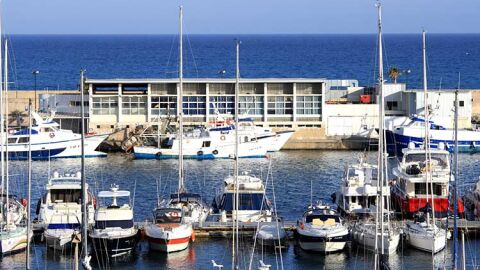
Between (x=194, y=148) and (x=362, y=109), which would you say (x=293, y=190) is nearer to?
(x=194, y=148)

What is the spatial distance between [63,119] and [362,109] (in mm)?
16135

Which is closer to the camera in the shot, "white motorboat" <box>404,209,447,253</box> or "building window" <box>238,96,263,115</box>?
"white motorboat" <box>404,209,447,253</box>

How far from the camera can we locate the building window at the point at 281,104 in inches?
2835

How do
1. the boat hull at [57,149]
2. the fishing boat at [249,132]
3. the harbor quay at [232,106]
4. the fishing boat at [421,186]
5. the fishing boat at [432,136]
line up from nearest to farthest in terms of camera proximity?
1. the fishing boat at [421,186]
2. the boat hull at [57,149]
3. the fishing boat at [432,136]
4. the fishing boat at [249,132]
5. the harbor quay at [232,106]

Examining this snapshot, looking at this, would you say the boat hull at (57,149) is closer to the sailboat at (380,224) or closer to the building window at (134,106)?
the building window at (134,106)

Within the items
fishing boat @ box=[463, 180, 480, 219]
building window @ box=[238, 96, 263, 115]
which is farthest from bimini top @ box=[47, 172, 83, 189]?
building window @ box=[238, 96, 263, 115]

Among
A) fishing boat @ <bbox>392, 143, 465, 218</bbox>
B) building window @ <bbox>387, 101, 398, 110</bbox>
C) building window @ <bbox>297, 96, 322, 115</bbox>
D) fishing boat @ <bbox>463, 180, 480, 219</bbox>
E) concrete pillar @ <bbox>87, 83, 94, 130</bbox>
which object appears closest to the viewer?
fishing boat @ <bbox>392, 143, 465, 218</bbox>

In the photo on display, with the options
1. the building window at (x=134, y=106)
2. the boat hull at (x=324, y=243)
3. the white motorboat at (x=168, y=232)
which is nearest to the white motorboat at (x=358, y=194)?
the boat hull at (x=324, y=243)

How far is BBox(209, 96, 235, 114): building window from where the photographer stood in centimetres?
7144

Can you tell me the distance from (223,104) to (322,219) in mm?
30419

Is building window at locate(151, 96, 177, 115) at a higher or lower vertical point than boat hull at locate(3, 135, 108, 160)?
higher

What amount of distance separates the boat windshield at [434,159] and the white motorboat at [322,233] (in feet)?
23.6

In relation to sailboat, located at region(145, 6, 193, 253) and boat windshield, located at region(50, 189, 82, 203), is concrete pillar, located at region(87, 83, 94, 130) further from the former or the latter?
sailboat, located at region(145, 6, 193, 253)

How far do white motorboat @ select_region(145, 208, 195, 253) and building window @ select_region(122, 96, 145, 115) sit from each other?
2921cm
